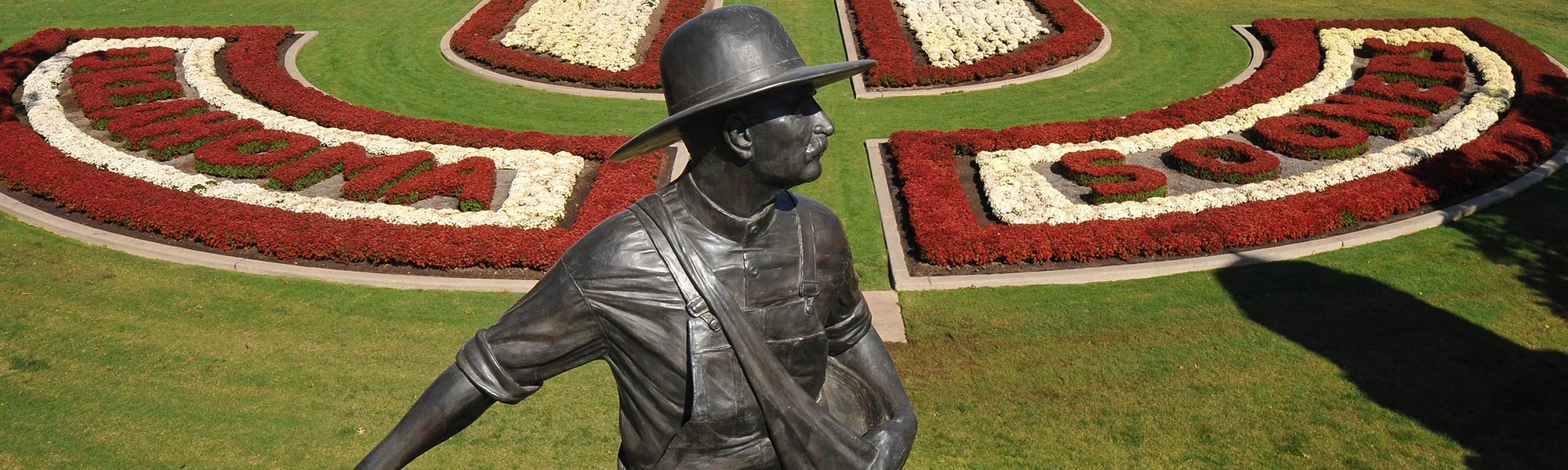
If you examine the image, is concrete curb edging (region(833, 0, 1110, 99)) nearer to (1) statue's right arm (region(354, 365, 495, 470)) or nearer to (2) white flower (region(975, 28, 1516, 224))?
(2) white flower (region(975, 28, 1516, 224))

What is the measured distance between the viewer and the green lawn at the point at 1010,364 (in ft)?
33.6

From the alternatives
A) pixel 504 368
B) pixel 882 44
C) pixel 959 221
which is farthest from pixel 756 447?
pixel 882 44

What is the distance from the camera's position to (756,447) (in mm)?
4113

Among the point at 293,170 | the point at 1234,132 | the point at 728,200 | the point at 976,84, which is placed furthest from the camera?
the point at 976,84

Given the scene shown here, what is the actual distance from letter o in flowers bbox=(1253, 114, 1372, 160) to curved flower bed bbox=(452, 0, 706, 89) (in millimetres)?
10469

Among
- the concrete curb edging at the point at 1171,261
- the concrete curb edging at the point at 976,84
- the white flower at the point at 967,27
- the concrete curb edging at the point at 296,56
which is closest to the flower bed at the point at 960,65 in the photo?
the concrete curb edging at the point at 976,84

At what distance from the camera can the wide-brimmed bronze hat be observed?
367 centimetres

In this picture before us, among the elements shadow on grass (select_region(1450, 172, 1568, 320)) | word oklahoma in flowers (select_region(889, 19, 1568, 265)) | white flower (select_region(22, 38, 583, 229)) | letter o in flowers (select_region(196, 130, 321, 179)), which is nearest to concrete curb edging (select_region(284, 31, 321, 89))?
white flower (select_region(22, 38, 583, 229))

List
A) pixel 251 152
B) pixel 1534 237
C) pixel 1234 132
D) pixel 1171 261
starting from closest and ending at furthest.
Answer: pixel 1171 261 → pixel 1534 237 → pixel 251 152 → pixel 1234 132

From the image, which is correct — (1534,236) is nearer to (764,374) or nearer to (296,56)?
(764,374)

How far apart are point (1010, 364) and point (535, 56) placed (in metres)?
14.9

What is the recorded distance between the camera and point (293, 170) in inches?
660

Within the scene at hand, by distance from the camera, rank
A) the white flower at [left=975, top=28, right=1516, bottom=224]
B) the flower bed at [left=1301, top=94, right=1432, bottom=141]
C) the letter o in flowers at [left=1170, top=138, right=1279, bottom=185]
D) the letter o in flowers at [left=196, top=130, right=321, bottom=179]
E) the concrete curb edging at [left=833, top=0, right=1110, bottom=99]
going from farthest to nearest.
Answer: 1. the concrete curb edging at [left=833, top=0, right=1110, bottom=99]
2. the flower bed at [left=1301, top=94, right=1432, bottom=141]
3. the letter o in flowers at [left=196, top=130, right=321, bottom=179]
4. the letter o in flowers at [left=1170, top=138, right=1279, bottom=185]
5. the white flower at [left=975, top=28, right=1516, bottom=224]

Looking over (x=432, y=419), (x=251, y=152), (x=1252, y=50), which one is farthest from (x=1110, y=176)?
(x=432, y=419)
